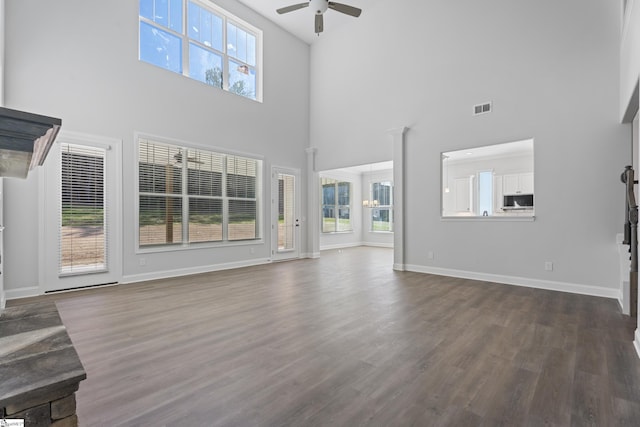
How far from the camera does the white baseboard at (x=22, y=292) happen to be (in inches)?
166

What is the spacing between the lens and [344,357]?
2484 mm

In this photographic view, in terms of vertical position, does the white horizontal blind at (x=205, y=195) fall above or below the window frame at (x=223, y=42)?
below

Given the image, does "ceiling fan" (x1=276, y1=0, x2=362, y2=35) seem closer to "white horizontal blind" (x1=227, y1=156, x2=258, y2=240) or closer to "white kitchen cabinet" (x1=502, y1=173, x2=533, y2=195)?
"white horizontal blind" (x1=227, y1=156, x2=258, y2=240)

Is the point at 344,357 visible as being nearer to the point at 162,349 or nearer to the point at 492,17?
the point at 162,349

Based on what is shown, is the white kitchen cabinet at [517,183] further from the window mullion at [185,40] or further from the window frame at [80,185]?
the window frame at [80,185]

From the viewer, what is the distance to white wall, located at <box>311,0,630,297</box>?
436 centimetres

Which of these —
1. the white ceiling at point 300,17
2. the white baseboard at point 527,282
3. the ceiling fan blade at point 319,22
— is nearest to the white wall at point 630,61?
the white baseboard at point 527,282

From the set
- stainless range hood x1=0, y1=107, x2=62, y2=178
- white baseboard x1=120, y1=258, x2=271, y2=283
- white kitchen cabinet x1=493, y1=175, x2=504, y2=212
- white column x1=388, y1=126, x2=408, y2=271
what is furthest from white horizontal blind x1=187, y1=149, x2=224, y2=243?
white kitchen cabinet x1=493, y1=175, x2=504, y2=212

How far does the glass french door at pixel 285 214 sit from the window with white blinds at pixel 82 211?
3477mm

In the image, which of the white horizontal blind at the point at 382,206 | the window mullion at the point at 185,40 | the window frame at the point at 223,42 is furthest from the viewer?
the white horizontal blind at the point at 382,206

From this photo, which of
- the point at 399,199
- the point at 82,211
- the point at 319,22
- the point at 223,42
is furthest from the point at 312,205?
the point at 82,211

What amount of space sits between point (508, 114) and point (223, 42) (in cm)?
576

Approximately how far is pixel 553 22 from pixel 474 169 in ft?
16.2

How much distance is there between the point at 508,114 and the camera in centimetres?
510
